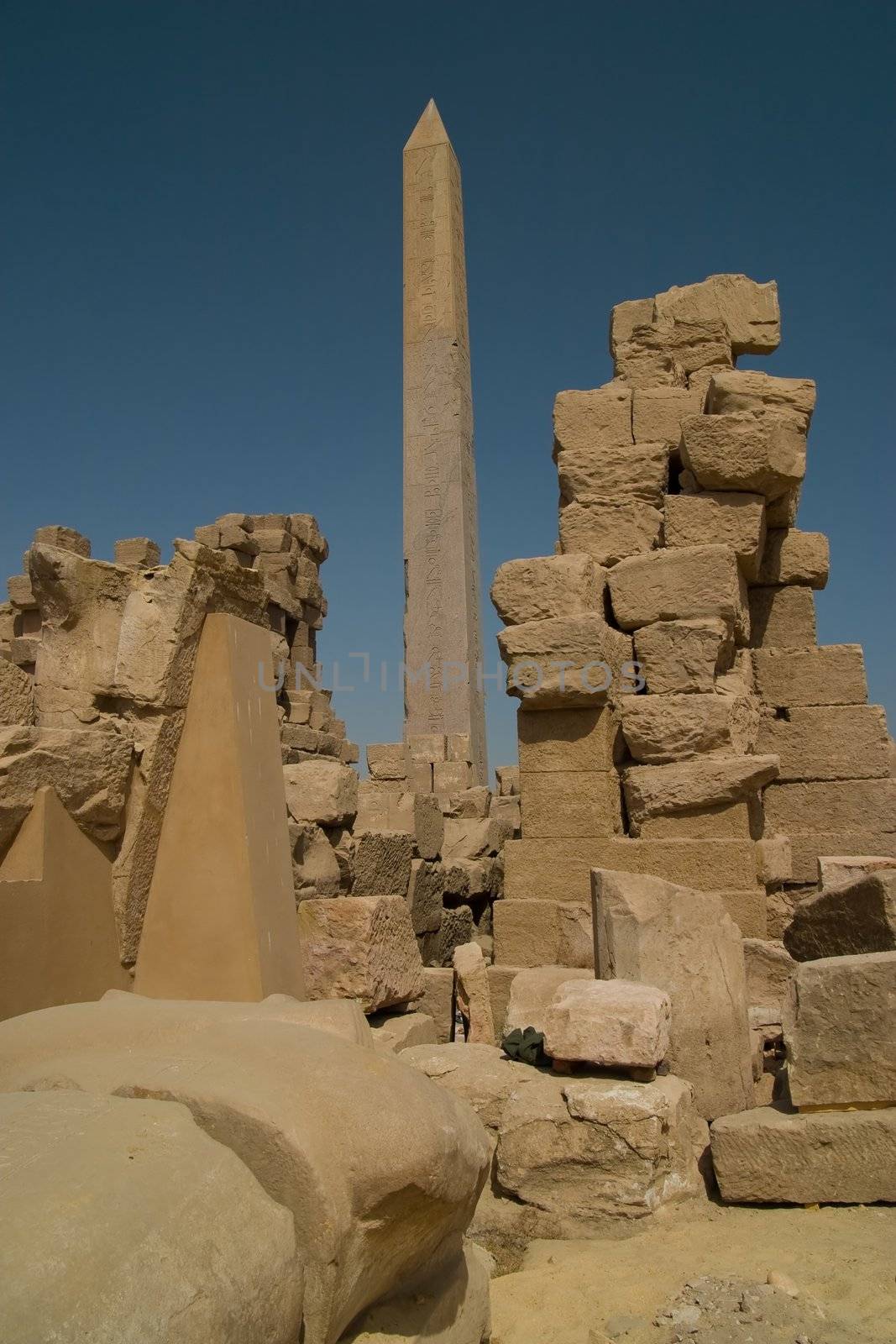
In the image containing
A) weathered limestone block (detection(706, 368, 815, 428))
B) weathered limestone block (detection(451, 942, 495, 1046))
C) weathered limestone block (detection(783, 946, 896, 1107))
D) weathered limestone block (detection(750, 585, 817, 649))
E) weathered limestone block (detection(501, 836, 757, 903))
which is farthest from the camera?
weathered limestone block (detection(750, 585, 817, 649))

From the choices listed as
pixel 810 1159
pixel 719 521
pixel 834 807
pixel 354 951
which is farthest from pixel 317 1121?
pixel 834 807

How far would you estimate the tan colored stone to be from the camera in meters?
5.64

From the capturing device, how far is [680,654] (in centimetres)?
594

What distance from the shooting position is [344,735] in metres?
16.5

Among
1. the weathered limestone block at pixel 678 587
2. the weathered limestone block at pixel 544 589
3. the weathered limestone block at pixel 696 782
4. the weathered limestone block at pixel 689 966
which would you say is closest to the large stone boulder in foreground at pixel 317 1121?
the weathered limestone block at pixel 689 966

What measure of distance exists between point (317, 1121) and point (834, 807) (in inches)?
212

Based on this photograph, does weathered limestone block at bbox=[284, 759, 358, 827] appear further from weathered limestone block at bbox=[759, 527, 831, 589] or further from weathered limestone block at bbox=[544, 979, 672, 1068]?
weathered limestone block at bbox=[544, 979, 672, 1068]

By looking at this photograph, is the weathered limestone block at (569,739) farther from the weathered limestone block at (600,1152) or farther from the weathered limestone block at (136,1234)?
the weathered limestone block at (136,1234)

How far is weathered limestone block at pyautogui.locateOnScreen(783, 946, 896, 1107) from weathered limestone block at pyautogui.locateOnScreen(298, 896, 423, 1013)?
171cm

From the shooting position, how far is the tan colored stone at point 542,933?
18.5 ft

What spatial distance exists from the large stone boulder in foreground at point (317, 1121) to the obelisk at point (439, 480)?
434 inches

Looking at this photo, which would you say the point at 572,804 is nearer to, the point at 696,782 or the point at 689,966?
the point at 696,782

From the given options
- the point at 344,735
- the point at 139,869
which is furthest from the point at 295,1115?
the point at 344,735

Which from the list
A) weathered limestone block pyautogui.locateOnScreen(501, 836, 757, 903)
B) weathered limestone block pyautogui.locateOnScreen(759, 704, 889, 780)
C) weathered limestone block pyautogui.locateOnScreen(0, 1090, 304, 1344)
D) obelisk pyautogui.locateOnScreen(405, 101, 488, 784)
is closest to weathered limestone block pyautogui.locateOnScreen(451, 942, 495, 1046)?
weathered limestone block pyautogui.locateOnScreen(501, 836, 757, 903)
